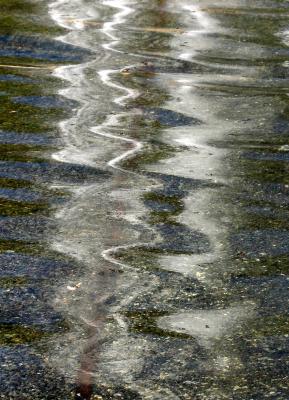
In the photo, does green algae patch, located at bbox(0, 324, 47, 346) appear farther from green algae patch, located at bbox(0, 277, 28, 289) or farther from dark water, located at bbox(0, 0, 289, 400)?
green algae patch, located at bbox(0, 277, 28, 289)

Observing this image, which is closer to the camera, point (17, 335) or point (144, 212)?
point (17, 335)

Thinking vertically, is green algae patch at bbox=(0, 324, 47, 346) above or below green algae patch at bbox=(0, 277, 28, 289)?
above

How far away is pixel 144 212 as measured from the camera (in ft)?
21.1

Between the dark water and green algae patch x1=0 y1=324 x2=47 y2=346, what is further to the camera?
green algae patch x1=0 y1=324 x2=47 y2=346

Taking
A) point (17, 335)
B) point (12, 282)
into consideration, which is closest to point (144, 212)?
point (12, 282)

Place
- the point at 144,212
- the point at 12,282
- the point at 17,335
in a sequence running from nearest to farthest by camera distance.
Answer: the point at 17,335
the point at 12,282
the point at 144,212

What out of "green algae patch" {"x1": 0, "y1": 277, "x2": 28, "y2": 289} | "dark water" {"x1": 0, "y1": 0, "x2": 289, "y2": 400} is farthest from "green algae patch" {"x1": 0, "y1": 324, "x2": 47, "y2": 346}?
"green algae patch" {"x1": 0, "y1": 277, "x2": 28, "y2": 289}

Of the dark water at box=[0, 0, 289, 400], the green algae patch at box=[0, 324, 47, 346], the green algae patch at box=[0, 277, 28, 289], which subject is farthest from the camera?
the green algae patch at box=[0, 277, 28, 289]

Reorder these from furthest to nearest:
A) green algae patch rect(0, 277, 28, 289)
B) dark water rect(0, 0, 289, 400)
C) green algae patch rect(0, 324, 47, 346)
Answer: green algae patch rect(0, 277, 28, 289) → green algae patch rect(0, 324, 47, 346) → dark water rect(0, 0, 289, 400)

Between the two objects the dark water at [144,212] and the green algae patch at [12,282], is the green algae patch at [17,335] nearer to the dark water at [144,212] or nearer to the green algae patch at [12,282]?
the dark water at [144,212]

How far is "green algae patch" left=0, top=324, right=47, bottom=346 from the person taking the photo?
15.9 ft

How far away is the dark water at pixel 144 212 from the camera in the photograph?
470 centimetres

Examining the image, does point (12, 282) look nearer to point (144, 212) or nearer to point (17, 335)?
point (17, 335)

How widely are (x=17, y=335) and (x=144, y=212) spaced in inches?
66.2
